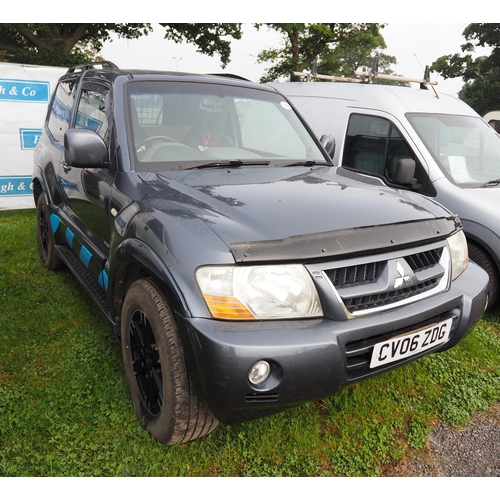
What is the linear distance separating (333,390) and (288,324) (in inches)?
13.5

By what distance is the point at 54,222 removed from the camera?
13.6 ft

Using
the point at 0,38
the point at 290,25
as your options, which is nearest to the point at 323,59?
the point at 290,25

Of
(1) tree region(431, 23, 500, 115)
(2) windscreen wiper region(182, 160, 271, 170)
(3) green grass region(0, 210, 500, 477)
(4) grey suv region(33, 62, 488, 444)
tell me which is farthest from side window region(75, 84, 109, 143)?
(1) tree region(431, 23, 500, 115)

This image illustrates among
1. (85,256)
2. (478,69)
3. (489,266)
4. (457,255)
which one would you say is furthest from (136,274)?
(478,69)

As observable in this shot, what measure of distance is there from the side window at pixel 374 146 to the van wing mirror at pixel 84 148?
300 centimetres

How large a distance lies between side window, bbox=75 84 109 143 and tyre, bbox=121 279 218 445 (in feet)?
3.90

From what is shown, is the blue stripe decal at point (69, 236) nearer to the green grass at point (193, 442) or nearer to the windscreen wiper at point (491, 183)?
the green grass at point (193, 442)

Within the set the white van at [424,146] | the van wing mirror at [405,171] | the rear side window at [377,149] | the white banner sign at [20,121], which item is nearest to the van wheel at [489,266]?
the white van at [424,146]

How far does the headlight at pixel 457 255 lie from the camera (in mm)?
2502

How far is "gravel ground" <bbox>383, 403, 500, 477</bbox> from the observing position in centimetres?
231

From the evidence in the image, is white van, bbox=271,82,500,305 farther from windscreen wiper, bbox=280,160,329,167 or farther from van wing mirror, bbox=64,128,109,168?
van wing mirror, bbox=64,128,109,168

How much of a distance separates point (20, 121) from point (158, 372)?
670cm

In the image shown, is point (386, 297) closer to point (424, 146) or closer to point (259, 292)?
point (259, 292)

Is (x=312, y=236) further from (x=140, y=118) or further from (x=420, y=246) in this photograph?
(x=140, y=118)
